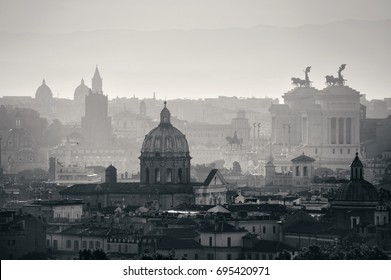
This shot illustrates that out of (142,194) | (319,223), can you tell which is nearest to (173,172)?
(142,194)

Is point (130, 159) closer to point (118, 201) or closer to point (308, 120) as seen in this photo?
point (308, 120)

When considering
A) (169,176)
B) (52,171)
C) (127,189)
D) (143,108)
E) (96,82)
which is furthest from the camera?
(143,108)

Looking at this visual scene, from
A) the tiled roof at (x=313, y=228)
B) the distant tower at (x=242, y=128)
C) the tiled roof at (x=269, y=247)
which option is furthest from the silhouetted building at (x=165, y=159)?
the distant tower at (x=242, y=128)

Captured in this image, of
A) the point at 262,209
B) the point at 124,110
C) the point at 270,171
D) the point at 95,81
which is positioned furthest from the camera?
the point at 124,110

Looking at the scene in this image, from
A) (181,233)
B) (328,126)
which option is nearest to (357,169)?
(181,233)

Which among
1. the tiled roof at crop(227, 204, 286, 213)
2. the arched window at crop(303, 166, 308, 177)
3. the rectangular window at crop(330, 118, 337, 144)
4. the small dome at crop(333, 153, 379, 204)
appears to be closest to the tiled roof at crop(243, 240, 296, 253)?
the small dome at crop(333, 153, 379, 204)

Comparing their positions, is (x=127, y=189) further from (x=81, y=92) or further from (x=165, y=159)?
(x=81, y=92)
